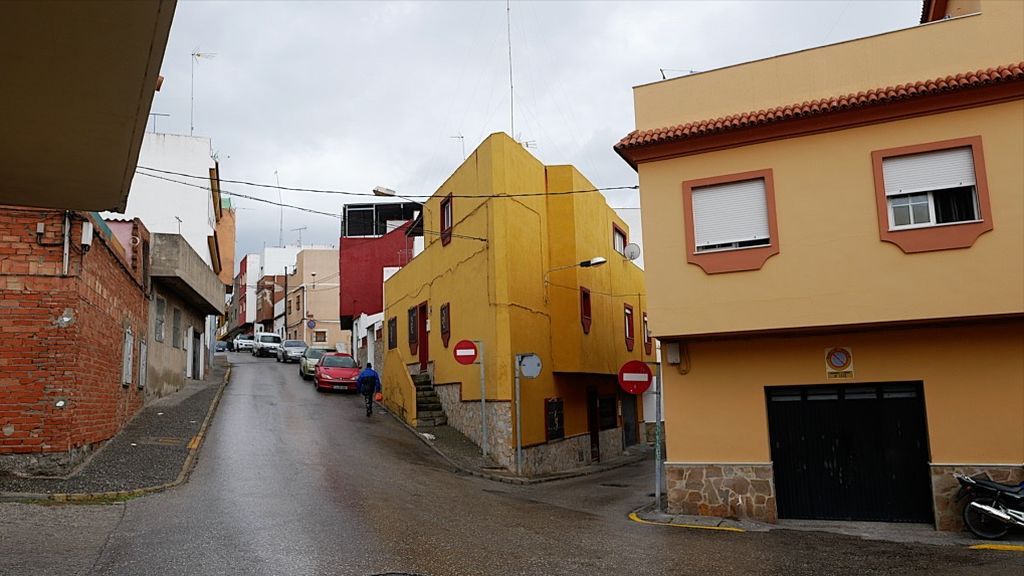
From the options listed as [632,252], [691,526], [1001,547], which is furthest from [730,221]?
[632,252]

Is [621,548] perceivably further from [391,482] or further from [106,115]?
[106,115]

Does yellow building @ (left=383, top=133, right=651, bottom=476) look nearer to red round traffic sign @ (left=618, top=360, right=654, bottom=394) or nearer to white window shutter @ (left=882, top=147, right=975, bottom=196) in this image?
red round traffic sign @ (left=618, top=360, right=654, bottom=394)

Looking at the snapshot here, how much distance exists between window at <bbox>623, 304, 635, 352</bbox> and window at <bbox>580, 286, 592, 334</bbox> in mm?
4471

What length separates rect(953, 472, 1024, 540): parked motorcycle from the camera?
10594mm

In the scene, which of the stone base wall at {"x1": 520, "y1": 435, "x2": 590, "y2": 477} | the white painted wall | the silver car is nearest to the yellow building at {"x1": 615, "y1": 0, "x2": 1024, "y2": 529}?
the stone base wall at {"x1": 520, "y1": 435, "x2": 590, "y2": 477}

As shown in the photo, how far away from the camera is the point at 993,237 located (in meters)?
11.4

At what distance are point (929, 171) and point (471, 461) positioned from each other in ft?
39.5

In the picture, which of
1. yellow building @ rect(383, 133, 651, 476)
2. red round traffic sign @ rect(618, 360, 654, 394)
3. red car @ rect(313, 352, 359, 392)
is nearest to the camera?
red round traffic sign @ rect(618, 360, 654, 394)

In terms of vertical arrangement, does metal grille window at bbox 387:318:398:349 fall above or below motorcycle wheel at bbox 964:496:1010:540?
above

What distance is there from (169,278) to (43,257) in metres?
10.6

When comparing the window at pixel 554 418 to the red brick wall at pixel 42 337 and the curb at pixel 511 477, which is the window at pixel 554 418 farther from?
the red brick wall at pixel 42 337

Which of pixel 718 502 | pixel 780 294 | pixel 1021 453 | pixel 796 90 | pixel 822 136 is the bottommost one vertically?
pixel 718 502

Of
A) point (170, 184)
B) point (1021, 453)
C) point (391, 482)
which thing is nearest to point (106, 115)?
point (391, 482)

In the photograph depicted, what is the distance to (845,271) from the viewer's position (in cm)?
1223
